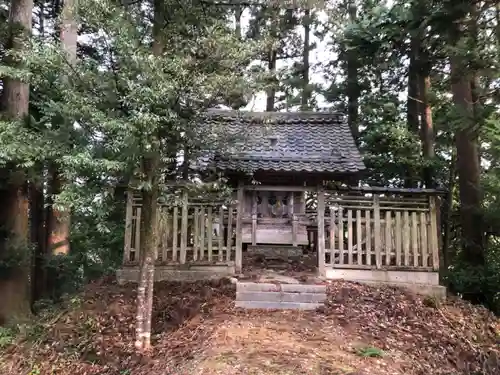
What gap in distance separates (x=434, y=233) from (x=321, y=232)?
6.76 feet

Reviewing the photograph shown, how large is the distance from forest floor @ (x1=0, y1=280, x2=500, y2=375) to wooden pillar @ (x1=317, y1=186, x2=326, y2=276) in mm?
474

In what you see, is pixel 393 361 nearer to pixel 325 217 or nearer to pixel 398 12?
pixel 325 217

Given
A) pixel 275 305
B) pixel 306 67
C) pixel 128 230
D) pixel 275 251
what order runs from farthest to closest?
1. pixel 306 67
2. pixel 275 251
3. pixel 128 230
4. pixel 275 305

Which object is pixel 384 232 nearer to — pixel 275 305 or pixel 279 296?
pixel 279 296

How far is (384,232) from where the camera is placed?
7.79 metres

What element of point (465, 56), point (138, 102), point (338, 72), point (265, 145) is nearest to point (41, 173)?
point (138, 102)

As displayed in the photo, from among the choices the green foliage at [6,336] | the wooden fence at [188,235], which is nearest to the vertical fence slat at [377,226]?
the wooden fence at [188,235]

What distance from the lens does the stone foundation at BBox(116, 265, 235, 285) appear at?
7520 mm

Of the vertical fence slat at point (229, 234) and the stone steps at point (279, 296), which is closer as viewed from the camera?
the stone steps at point (279, 296)

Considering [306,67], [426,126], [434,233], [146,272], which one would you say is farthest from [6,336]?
[306,67]

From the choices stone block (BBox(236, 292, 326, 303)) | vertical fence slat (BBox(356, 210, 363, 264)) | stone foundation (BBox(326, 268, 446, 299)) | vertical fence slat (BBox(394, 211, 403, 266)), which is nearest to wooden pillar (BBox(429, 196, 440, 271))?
stone foundation (BBox(326, 268, 446, 299))

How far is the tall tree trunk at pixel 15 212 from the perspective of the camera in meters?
7.68

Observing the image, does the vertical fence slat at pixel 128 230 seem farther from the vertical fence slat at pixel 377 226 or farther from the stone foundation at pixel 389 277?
the vertical fence slat at pixel 377 226

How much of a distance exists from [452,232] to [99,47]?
1057 cm
